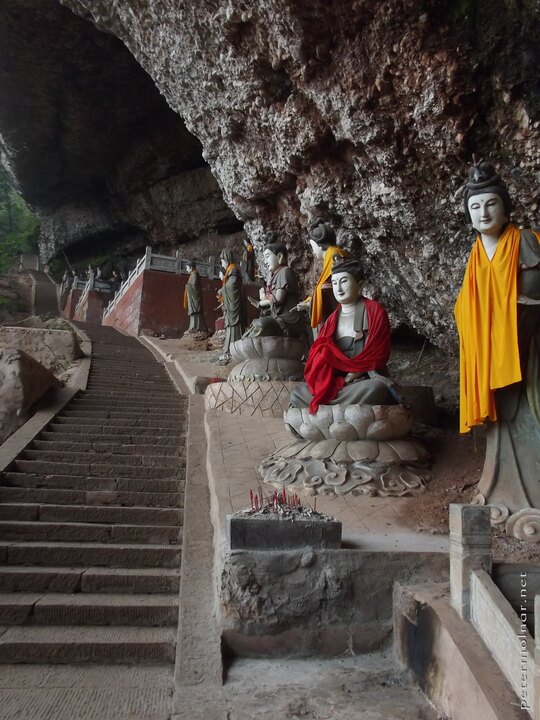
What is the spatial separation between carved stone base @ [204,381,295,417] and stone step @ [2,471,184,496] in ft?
7.10

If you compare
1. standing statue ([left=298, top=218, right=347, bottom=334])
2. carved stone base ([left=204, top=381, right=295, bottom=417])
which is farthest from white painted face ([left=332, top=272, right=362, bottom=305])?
carved stone base ([left=204, top=381, right=295, bottom=417])

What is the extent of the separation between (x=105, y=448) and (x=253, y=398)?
212 centimetres

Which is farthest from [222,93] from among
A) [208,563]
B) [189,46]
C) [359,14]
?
[208,563]

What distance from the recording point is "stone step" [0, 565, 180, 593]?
11.4 ft

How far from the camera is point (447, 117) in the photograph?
6.58m

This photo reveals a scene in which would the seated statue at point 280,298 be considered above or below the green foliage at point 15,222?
below

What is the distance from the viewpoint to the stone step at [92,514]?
14.0 ft

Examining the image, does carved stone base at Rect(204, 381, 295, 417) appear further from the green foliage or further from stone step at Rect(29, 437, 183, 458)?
the green foliage

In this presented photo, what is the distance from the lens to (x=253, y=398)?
274 inches

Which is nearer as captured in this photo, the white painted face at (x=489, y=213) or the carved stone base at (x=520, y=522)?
the carved stone base at (x=520, y=522)

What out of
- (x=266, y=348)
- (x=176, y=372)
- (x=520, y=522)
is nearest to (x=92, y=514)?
(x=520, y=522)

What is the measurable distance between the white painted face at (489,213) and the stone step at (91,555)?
338 centimetres

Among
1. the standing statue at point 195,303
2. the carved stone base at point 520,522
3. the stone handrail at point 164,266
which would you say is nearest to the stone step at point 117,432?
Result: the carved stone base at point 520,522

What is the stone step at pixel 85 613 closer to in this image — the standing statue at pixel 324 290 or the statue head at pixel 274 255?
the standing statue at pixel 324 290
